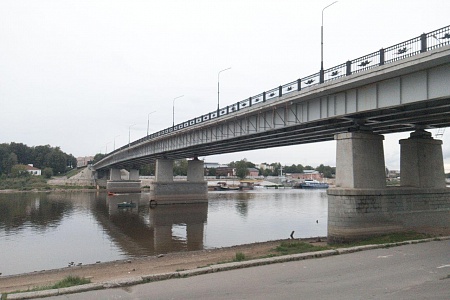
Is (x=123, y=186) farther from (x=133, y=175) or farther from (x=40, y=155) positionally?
(x=40, y=155)

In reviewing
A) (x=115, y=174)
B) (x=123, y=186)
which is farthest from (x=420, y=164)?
(x=115, y=174)

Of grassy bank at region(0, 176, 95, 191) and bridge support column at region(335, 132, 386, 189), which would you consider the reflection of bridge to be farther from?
grassy bank at region(0, 176, 95, 191)

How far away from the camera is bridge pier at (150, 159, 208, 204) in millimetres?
61531

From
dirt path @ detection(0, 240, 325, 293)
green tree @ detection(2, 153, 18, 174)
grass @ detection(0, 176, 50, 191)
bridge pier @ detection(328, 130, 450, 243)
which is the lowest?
dirt path @ detection(0, 240, 325, 293)

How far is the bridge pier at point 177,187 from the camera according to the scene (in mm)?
61531

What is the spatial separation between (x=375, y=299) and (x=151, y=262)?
46.1ft

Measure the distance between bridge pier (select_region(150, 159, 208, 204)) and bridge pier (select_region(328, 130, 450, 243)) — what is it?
41.5 m

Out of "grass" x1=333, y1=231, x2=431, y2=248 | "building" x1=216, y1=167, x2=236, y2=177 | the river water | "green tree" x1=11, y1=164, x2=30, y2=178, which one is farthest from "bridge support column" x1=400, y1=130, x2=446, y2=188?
"building" x1=216, y1=167, x2=236, y2=177

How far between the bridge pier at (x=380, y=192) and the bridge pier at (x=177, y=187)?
41462 millimetres

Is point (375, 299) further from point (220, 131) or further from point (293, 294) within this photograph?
point (220, 131)

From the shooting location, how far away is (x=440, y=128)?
94.1 feet

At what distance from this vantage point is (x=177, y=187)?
208 ft

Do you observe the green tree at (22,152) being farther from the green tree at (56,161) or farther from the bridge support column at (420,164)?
the bridge support column at (420,164)

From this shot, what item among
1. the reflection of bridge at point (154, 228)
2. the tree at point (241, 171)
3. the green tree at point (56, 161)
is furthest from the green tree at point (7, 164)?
the reflection of bridge at point (154, 228)
